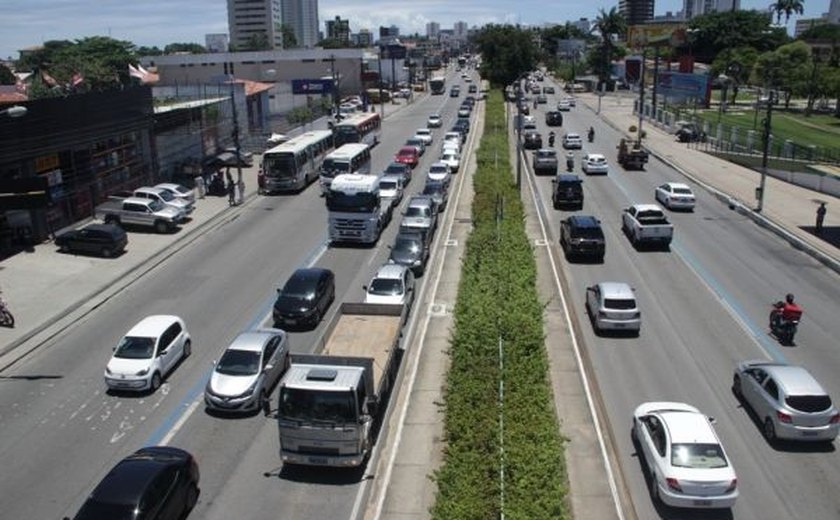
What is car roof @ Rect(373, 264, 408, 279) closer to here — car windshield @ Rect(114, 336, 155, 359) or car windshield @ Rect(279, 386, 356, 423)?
car windshield @ Rect(114, 336, 155, 359)

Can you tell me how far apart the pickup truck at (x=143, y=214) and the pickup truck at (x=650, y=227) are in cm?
2490

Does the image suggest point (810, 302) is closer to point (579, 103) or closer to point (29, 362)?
point (29, 362)

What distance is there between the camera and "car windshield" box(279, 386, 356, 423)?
1780cm

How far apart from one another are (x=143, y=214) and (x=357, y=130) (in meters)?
28.7

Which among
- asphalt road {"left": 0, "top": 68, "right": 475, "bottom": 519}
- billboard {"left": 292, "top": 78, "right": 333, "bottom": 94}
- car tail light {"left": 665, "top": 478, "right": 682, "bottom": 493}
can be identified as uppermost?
billboard {"left": 292, "top": 78, "right": 333, "bottom": 94}

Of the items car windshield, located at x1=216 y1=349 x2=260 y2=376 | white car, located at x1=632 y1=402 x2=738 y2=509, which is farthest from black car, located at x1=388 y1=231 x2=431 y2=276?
white car, located at x1=632 y1=402 x2=738 y2=509

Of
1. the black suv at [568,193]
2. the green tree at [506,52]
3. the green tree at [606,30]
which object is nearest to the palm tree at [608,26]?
the green tree at [606,30]

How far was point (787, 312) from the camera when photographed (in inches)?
1038

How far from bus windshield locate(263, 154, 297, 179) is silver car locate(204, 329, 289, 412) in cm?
3057

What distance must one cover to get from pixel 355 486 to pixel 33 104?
31150mm

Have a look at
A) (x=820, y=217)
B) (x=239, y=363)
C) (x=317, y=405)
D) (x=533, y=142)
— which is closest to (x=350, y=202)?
(x=239, y=363)

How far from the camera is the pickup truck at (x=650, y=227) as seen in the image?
38.0 m

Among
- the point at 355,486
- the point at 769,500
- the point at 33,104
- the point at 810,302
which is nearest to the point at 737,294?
the point at 810,302

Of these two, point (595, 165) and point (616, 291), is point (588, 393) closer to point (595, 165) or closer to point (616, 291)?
point (616, 291)
